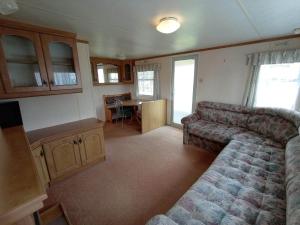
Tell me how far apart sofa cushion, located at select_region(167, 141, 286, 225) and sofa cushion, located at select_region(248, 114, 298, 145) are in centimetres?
52

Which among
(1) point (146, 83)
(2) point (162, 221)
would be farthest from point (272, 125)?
(1) point (146, 83)

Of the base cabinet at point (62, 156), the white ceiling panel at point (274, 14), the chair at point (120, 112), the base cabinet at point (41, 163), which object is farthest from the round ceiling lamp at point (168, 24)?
the chair at point (120, 112)

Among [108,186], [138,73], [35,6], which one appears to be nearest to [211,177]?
[108,186]

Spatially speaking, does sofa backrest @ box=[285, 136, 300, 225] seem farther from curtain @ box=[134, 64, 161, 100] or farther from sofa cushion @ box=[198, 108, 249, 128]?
curtain @ box=[134, 64, 161, 100]

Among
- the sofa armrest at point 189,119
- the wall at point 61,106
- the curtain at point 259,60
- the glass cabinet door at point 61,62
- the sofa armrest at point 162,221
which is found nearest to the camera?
the sofa armrest at point 162,221

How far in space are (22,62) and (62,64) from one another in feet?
1.46

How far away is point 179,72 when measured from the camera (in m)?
4.14

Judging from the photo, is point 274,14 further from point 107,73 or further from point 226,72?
point 107,73

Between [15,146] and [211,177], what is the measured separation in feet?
6.19

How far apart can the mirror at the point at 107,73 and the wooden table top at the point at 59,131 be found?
2.75 m

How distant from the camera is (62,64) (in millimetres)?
2088

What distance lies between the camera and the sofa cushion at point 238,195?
1.04 metres

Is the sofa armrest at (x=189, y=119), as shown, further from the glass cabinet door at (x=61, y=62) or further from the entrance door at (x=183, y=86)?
the glass cabinet door at (x=61, y=62)

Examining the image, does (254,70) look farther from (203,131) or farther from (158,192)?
(158,192)
